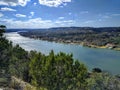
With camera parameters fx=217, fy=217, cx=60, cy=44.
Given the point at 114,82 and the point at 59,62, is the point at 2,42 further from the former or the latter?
the point at 114,82

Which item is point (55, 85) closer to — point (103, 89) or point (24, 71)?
point (103, 89)

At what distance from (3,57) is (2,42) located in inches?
114

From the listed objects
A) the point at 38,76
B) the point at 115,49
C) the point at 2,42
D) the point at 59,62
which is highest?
the point at 2,42

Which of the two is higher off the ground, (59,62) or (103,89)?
(59,62)

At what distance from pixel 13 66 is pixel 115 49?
322ft

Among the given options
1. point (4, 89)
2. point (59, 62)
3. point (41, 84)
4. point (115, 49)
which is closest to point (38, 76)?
point (41, 84)

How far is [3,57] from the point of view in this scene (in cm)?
3700

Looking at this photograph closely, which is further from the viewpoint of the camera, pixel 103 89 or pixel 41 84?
pixel 41 84

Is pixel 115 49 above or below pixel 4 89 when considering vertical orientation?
below

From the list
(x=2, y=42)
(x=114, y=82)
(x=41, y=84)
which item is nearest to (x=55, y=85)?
(x=41, y=84)

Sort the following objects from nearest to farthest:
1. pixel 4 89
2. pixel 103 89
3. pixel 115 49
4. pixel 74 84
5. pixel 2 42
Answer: pixel 4 89, pixel 103 89, pixel 74 84, pixel 2 42, pixel 115 49

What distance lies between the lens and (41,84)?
2927 cm

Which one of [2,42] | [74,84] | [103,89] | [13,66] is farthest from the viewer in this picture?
[13,66]

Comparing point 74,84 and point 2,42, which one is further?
point 2,42
